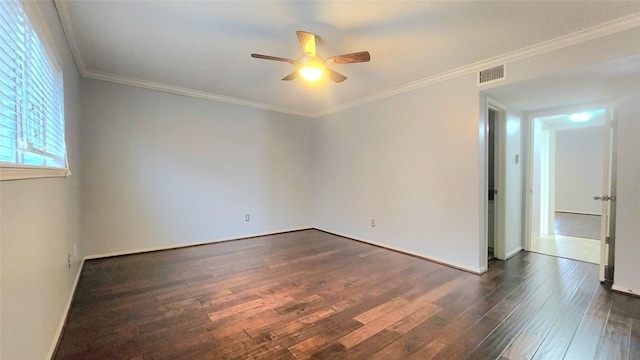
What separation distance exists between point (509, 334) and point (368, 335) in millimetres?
1054

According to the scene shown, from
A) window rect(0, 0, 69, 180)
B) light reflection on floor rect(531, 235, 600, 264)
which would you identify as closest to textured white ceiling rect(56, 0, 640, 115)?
window rect(0, 0, 69, 180)

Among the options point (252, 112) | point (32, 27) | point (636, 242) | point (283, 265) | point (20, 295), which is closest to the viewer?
point (20, 295)

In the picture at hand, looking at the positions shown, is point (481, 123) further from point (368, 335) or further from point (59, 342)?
point (59, 342)

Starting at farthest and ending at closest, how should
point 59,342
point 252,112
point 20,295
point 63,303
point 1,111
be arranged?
1. point 252,112
2. point 63,303
3. point 59,342
4. point 20,295
5. point 1,111

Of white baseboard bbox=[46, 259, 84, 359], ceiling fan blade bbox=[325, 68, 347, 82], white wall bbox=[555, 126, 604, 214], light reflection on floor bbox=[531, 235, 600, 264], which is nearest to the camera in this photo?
white baseboard bbox=[46, 259, 84, 359]

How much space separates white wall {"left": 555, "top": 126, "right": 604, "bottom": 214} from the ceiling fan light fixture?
8.92 meters

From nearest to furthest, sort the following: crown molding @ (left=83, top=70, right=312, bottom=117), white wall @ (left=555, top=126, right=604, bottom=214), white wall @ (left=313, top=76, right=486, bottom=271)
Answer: white wall @ (left=313, top=76, right=486, bottom=271) → crown molding @ (left=83, top=70, right=312, bottom=117) → white wall @ (left=555, top=126, right=604, bottom=214)

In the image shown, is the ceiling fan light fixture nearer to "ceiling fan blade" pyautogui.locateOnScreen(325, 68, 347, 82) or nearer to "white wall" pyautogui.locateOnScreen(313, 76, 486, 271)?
"ceiling fan blade" pyautogui.locateOnScreen(325, 68, 347, 82)

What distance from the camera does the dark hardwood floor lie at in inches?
73.0

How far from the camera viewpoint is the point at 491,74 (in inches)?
120

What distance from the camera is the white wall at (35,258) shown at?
1193mm

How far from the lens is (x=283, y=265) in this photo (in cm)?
352

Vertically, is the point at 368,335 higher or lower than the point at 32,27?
lower

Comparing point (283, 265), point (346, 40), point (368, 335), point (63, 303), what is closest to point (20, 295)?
point (63, 303)
